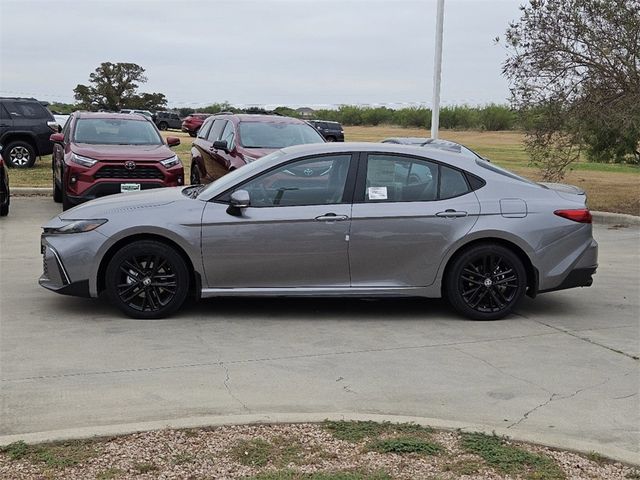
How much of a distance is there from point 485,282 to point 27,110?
16.8 metres

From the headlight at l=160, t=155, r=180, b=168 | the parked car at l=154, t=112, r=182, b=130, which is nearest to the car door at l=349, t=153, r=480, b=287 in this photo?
the headlight at l=160, t=155, r=180, b=168

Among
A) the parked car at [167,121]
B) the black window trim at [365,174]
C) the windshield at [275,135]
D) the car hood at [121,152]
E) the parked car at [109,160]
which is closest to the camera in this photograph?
the black window trim at [365,174]

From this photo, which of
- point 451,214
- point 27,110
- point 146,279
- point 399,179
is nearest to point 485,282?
point 451,214

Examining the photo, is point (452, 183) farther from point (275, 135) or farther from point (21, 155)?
point (21, 155)

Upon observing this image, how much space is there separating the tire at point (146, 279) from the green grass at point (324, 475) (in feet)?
11.1

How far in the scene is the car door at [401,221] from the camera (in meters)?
7.34

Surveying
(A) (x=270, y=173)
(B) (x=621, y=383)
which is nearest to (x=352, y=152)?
(A) (x=270, y=173)

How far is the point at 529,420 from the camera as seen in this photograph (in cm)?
508

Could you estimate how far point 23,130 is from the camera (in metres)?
21.2

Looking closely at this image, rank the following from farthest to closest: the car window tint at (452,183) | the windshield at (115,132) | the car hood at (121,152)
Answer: the windshield at (115,132)
the car hood at (121,152)
the car window tint at (452,183)

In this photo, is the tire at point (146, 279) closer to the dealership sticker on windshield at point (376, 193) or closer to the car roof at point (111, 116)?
the dealership sticker on windshield at point (376, 193)

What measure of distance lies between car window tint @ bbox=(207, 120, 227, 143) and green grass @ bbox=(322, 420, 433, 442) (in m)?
11.0

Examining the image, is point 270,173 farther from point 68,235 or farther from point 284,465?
point 284,465

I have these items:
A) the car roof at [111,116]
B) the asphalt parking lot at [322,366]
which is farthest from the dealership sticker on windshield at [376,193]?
the car roof at [111,116]
